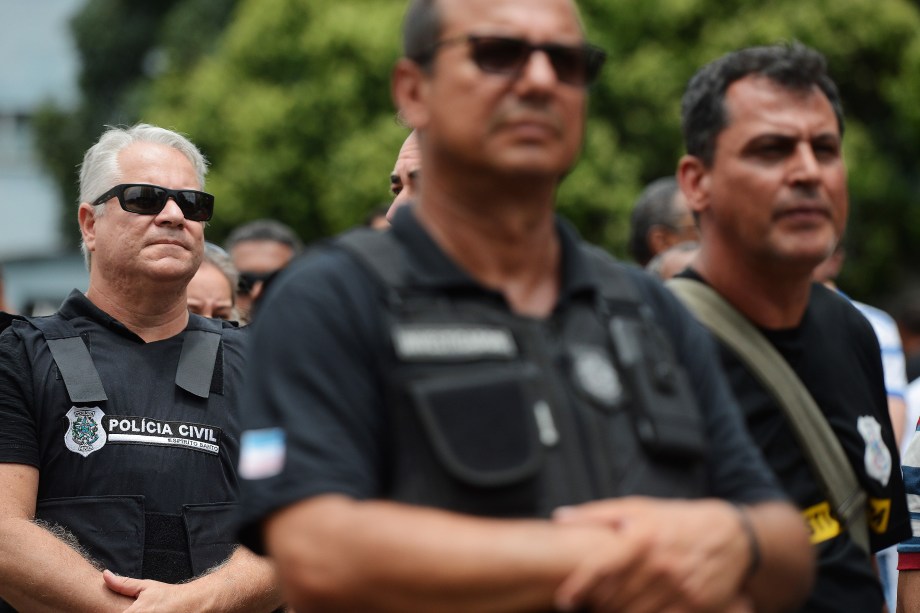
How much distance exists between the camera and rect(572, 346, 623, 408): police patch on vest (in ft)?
7.98

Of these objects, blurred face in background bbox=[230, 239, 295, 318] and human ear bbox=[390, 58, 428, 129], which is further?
blurred face in background bbox=[230, 239, 295, 318]

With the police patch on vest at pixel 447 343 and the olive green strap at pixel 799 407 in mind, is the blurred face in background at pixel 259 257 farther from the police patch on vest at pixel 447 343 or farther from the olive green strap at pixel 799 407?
the police patch on vest at pixel 447 343

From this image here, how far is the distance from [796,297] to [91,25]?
46313mm

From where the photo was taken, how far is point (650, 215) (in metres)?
7.55

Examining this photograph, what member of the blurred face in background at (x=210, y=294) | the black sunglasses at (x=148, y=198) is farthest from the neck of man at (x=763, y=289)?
the blurred face in background at (x=210, y=294)

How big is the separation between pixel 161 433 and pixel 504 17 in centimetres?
257

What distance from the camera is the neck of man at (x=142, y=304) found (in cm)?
484

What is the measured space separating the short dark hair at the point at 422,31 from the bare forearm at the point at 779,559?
3.41ft

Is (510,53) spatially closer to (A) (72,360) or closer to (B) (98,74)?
(A) (72,360)

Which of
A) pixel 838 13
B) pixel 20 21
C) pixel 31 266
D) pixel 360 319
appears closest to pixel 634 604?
pixel 360 319

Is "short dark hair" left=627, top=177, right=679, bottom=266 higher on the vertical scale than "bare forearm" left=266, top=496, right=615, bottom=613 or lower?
lower

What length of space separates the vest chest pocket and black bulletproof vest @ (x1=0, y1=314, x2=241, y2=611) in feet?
7.95

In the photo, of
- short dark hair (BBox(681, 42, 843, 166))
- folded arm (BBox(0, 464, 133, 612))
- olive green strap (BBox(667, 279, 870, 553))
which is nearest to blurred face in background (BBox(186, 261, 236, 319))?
folded arm (BBox(0, 464, 133, 612))

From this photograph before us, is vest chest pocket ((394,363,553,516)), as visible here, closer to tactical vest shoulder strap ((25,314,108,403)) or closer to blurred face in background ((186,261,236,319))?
tactical vest shoulder strap ((25,314,108,403))
